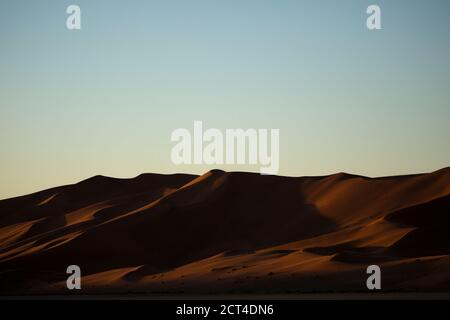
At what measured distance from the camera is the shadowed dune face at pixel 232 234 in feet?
159

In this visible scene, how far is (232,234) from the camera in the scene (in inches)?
3007

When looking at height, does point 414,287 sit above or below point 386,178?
below

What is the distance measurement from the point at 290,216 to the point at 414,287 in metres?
37.0

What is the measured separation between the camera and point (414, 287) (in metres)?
41.5

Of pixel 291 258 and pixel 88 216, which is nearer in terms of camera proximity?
pixel 291 258

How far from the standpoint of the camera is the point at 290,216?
78375 mm

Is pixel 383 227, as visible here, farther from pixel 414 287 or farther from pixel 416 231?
pixel 414 287

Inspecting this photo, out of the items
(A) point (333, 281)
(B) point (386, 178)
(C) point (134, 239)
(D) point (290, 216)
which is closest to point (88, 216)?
(C) point (134, 239)

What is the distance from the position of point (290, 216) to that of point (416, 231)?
67.4ft

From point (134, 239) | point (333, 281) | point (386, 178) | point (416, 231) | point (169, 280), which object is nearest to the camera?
point (333, 281)

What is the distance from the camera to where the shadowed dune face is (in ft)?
159
